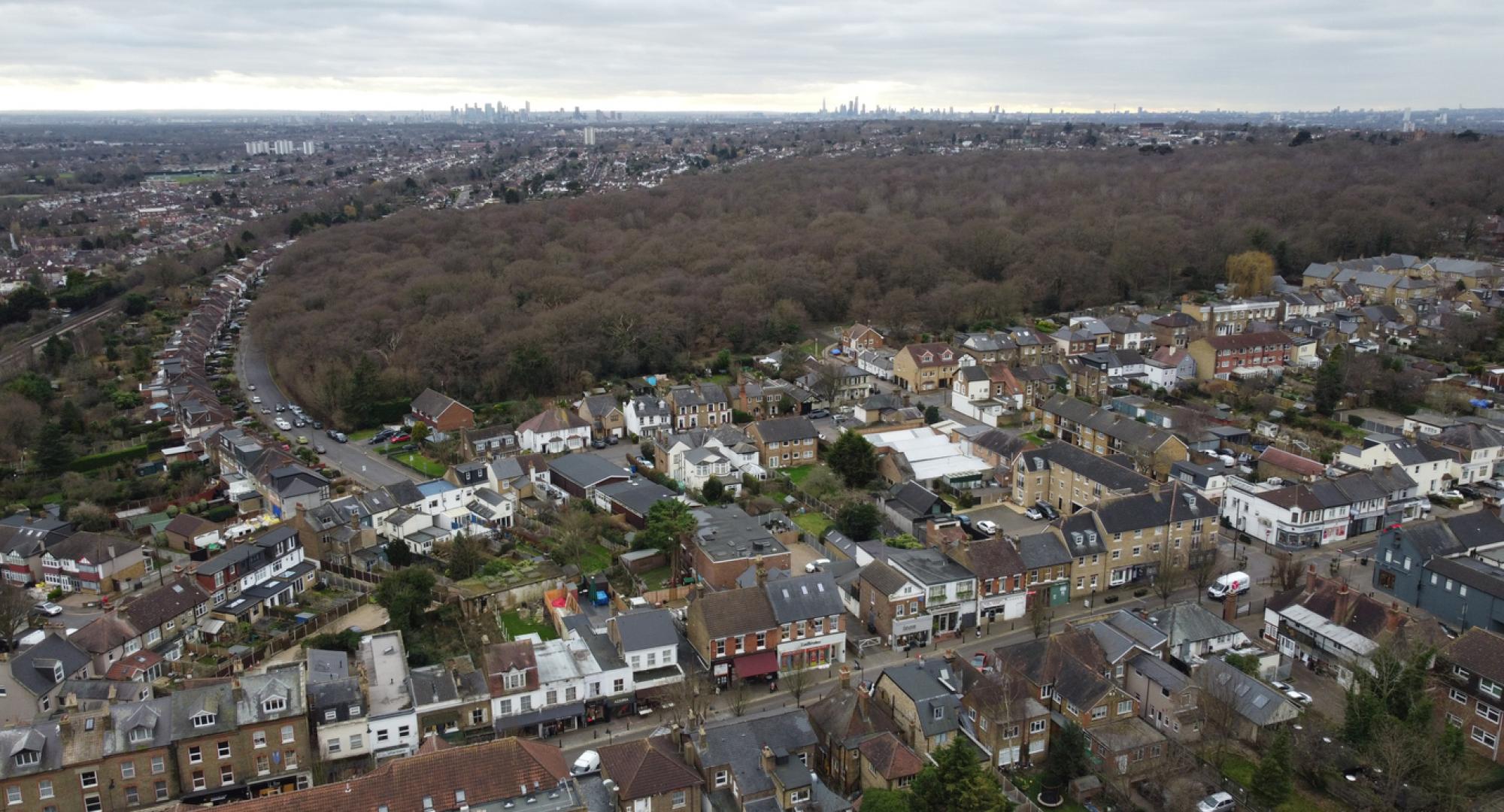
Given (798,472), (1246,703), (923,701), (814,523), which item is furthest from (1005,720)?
(798,472)

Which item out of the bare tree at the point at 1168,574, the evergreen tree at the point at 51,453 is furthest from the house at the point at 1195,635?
the evergreen tree at the point at 51,453

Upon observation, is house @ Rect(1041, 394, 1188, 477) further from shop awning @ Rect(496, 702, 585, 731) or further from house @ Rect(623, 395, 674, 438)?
shop awning @ Rect(496, 702, 585, 731)

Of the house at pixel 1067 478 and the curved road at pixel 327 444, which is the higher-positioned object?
the house at pixel 1067 478

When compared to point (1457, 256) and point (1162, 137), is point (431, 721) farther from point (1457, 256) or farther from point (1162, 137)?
point (1162, 137)

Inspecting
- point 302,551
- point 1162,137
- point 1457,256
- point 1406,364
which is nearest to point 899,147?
point 1162,137

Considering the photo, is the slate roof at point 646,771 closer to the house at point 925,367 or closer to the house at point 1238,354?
the house at point 925,367

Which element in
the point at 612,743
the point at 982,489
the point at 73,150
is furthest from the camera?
the point at 73,150
